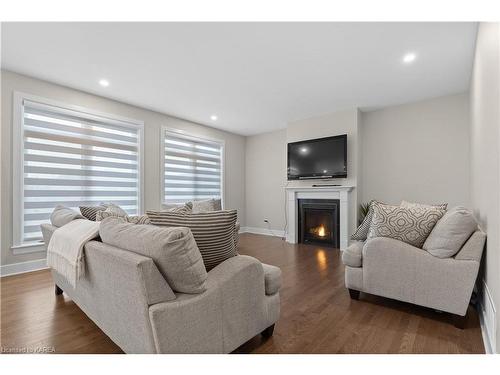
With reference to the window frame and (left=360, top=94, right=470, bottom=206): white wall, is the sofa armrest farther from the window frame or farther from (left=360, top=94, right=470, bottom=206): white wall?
the window frame

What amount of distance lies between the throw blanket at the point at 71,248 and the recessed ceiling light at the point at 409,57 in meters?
3.31

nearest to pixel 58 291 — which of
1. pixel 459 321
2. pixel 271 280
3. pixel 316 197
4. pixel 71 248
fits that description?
pixel 71 248

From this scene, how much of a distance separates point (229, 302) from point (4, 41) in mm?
3235

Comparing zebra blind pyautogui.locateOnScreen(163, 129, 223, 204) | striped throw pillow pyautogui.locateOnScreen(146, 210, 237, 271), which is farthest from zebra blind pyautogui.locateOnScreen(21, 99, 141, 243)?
striped throw pillow pyautogui.locateOnScreen(146, 210, 237, 271)

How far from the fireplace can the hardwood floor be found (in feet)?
6.30

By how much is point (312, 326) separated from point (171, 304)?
1.17 m

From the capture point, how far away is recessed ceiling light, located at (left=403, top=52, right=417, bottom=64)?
8.76 feet

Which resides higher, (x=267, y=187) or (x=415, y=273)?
(x=267, y=187)

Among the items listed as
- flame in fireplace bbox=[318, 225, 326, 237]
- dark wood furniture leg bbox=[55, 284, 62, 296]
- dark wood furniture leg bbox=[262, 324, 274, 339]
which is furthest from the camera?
flame in fireplace bbox=[318, 225, 326, 237]

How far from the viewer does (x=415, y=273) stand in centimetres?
196

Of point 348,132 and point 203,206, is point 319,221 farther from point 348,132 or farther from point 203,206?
point 203,206

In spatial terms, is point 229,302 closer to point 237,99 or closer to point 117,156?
point 237,99
